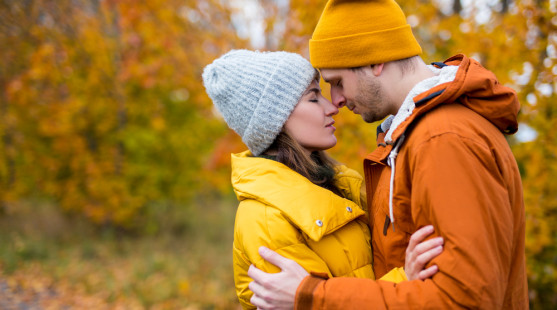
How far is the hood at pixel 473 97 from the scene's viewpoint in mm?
1633

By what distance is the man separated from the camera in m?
1.46

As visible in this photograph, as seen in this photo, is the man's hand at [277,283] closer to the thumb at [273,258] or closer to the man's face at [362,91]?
the thumb at [273,258]

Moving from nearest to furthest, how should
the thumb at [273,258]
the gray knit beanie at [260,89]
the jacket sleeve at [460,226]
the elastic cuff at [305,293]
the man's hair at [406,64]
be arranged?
1. the jacket sleeve at [460,226]
2. the elastic cuff at [305,293]
3. the thumb at [273,258]
4. the man's hair at [406,64]
5. the gray knit beanie at [260,89]

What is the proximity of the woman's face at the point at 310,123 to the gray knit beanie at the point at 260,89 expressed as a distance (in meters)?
0.05

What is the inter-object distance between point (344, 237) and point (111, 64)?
8376mm

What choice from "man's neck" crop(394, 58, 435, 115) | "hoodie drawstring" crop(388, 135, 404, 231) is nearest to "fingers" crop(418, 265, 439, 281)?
"hoodie drawstring" crop(388, 135, 404, 231)

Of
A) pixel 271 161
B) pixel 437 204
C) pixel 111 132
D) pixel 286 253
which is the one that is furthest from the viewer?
pixel 111 132

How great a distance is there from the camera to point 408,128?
1.75 meters

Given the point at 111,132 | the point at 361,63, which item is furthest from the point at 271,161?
the point at 111,132

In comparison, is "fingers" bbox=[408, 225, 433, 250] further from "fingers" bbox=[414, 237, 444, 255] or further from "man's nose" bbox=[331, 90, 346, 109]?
"man's nose" bbox=[331, 90, 346, 109]

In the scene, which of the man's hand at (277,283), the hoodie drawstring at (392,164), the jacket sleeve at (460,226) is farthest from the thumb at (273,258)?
the hoodie drawstring at (392,164)

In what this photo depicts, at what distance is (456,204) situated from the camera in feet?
4.81

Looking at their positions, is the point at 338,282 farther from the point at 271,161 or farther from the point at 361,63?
the point at 361,63

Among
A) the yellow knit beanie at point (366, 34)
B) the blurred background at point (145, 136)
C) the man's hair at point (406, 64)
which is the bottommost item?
the blurred background at point (145, 136)
